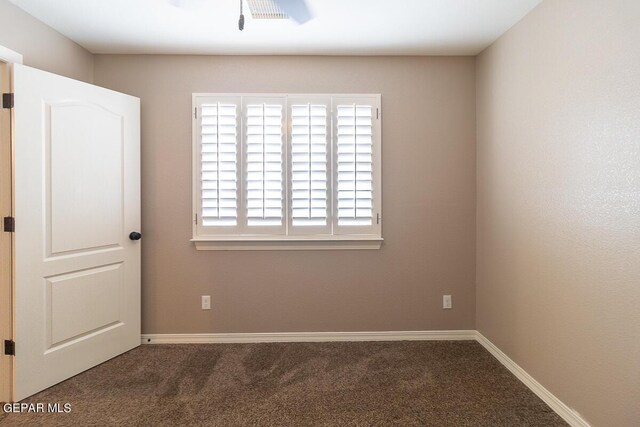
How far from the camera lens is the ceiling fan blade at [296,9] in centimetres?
204

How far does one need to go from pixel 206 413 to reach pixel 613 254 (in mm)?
2443

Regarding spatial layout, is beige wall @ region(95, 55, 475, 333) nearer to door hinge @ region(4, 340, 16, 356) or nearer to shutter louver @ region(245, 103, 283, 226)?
shutter louver @ region(245, 103, 283, 226)

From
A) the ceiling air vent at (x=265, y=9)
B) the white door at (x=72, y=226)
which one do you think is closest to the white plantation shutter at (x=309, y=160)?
the ceiling air vent at (x=265, y=9)

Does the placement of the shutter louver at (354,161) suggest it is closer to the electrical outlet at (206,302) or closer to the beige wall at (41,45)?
the electrical outlet at (206,302)

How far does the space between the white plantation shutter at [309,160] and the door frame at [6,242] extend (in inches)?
76.3

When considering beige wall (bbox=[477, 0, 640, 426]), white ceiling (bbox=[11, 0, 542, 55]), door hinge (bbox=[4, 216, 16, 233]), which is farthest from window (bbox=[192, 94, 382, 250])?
door hinge (bbox=[4, 216, 16, 233])

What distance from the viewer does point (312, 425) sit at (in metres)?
2.00

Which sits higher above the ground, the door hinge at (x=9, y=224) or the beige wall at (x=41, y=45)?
the beige wall at (x=41, y=45)

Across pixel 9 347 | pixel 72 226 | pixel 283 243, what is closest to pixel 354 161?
pixel 283 243

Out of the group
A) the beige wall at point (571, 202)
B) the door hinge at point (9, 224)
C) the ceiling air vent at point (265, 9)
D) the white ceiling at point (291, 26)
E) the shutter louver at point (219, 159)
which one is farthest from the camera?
the shutter louver at point (219, 159)

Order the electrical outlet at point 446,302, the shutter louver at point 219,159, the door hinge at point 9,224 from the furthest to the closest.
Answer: the electrical outlet at point 446,302 < the shutter louver at point 219,159 < the door hinge at point 9,224

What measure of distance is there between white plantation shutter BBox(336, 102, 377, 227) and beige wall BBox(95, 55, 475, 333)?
0.55ft

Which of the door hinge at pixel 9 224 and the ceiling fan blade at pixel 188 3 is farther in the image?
the door hinge at pixel 9 224

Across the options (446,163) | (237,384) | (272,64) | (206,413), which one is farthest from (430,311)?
(272,64)
